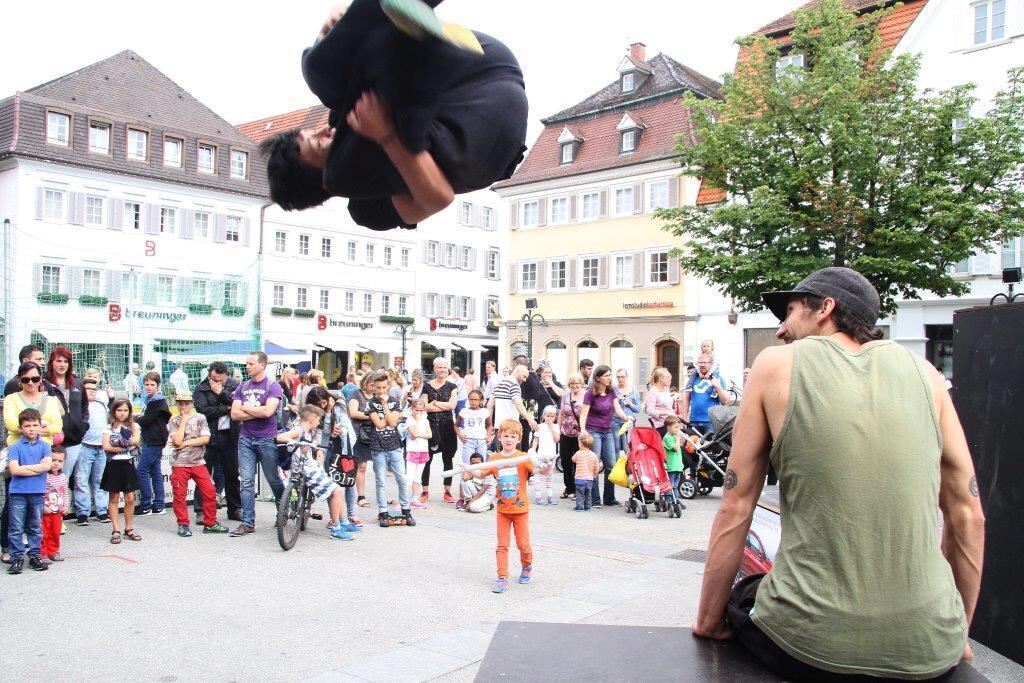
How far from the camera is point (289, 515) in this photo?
392 inches

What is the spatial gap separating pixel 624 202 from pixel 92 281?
20.3 m

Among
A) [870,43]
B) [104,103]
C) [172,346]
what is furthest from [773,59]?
[104,103]

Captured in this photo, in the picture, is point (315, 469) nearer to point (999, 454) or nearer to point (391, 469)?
point (391, 469)

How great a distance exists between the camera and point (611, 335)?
3847cm

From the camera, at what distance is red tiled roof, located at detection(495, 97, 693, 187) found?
1428 inches

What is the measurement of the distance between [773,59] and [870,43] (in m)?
2.02

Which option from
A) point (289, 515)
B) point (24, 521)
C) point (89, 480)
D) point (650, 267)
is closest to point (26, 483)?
point (24, 521)

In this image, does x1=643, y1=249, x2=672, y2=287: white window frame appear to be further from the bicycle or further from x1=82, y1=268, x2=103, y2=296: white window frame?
the bicycle

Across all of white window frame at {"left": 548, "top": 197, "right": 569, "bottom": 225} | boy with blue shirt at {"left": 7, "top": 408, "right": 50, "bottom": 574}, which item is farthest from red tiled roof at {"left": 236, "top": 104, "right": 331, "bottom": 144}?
white window frame at {"left": 548, "top": 197, "right": 569, "bottom": 225}

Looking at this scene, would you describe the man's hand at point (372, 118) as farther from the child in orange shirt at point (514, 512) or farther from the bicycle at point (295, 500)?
the bicycle at point (295, 500)

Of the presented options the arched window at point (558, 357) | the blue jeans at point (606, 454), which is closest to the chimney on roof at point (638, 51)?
the arched window at point (558, 357)

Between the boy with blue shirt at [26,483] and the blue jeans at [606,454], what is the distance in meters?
7.16

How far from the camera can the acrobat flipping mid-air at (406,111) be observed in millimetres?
1927

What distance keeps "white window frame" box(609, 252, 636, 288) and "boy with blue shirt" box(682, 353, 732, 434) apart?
23576 mm
